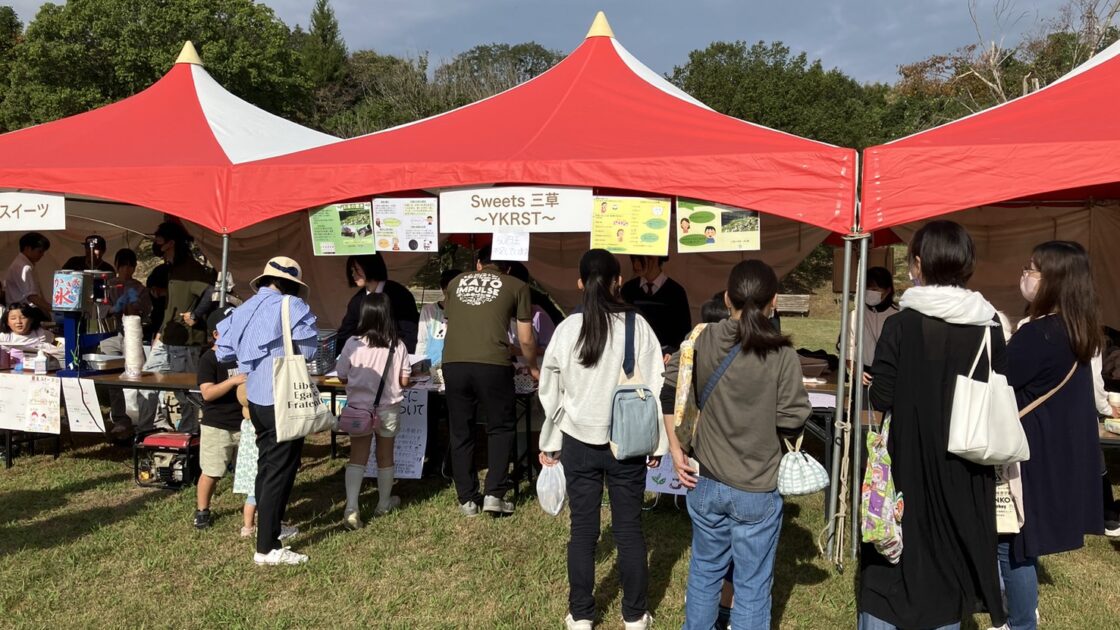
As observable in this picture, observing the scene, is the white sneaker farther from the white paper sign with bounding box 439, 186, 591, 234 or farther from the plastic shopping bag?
the white paper sign with bounding box 439, 186, 591, 234

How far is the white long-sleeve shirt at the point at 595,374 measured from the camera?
2896 mm

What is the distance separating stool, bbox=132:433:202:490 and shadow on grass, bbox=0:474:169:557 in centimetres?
10

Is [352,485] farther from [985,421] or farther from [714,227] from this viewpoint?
[985,421]

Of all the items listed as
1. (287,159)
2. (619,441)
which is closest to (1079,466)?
(619,441)

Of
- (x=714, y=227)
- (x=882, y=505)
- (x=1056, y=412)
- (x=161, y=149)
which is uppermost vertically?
(x=161, y=149)

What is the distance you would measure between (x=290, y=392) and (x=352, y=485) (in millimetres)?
1031

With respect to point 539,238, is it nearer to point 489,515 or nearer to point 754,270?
point 489,515

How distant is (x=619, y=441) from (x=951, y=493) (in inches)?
42.6

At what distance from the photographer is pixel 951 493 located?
7.50ft

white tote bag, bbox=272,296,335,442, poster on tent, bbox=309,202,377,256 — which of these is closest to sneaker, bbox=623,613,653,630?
white tote bag, bbox=272,296,335,442

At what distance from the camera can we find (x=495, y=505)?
4.37 meters

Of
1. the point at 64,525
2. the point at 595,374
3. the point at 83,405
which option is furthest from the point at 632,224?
the point at 83,405

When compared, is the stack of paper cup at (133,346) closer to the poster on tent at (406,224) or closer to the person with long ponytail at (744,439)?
the poster on tent at (406,224)

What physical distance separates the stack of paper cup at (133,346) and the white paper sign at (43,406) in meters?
0.46
